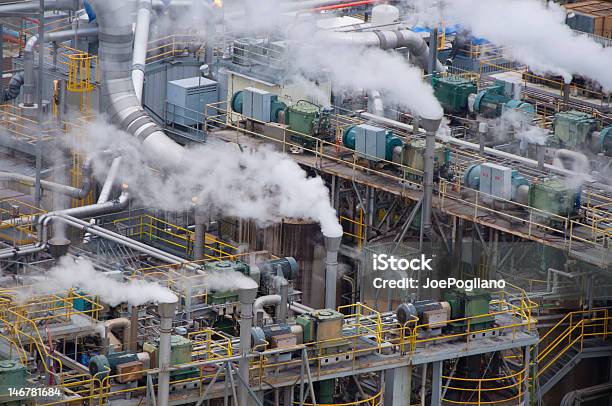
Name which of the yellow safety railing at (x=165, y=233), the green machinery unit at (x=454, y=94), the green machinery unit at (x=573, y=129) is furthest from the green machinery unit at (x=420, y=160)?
the green machinery unit at (x=454, y=94)

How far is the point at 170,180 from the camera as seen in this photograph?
197 ft

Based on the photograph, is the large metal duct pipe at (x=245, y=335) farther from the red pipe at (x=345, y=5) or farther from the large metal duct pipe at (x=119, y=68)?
the red pipe at (x=345, y=5)

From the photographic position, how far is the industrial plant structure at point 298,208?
47.0 meters

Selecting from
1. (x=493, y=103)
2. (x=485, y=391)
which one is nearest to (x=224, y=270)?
(x=485, y=391)

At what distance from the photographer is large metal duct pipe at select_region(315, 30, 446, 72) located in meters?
64.8

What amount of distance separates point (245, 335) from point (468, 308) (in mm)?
6629

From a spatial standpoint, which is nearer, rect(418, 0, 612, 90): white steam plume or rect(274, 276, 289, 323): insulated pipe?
rect(274, 276, 289, 323): insulated pipe

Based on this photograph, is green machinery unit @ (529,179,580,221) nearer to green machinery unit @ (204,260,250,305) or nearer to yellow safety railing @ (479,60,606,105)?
green machinery unit @ (204,260,250,305)

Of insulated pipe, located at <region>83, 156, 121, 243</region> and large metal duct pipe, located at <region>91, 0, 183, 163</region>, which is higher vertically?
large metal duct pipe, located at <region>91, 0, 183, 163</region>

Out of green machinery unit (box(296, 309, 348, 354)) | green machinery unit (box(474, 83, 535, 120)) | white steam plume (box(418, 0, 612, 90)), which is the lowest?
green machinery unit (box(296, 309, 348, 354))

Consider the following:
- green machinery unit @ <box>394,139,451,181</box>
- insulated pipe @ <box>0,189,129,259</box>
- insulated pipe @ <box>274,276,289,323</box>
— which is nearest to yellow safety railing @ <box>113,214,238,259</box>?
insulated pipe @ <box>0,189,129,259</box>

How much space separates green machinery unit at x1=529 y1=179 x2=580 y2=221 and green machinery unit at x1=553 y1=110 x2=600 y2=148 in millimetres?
5668

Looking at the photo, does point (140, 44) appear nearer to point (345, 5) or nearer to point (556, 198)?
point (345, 5)

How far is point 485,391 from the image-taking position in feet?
167
